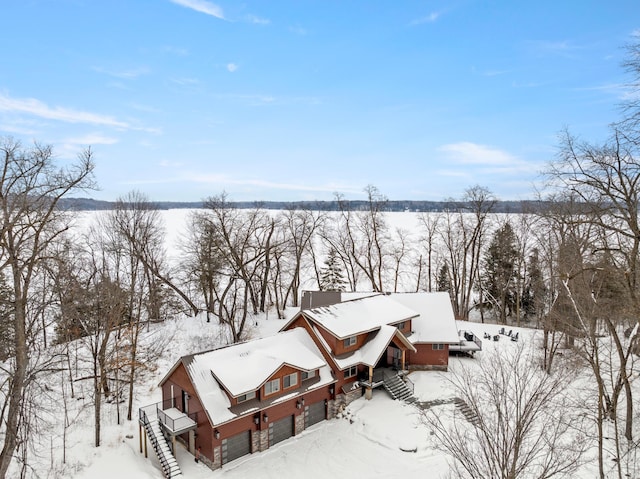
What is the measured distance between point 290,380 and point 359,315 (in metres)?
6.60

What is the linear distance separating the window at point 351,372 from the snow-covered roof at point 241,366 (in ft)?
4.04

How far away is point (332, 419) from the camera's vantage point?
834 inches

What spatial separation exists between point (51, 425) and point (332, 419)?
13559 mm

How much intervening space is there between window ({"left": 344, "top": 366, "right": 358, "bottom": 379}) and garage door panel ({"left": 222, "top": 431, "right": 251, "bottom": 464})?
21.0ft

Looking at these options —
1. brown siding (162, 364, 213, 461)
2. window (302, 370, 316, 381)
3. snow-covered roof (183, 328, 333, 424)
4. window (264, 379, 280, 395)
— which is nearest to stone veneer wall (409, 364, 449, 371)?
snow-covered roof (183, 328, 333, 424)

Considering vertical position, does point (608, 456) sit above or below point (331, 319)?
below

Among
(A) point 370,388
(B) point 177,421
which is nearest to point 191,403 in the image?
(B) point 177,421

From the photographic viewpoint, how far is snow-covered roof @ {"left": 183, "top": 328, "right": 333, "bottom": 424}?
17422mm

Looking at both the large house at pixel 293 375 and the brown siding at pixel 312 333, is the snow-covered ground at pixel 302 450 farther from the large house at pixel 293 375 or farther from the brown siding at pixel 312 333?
the brown siding at pixel 312 333

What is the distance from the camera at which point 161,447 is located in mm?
17125

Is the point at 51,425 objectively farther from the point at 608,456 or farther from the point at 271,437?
the point at 608,456

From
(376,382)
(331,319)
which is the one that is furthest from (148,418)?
(376,382)

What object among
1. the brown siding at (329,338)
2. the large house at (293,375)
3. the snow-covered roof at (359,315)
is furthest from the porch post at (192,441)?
the snow-covered roof at (359,315)

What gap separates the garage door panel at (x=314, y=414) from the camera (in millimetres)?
20520
